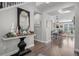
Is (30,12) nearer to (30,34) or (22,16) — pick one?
(22,16)

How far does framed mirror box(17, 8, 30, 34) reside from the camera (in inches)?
111

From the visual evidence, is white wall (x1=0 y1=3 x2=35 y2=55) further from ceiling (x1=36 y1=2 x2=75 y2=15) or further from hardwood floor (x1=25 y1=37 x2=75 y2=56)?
ceiling (x1=36 y1=2 x2=75 y2=15)

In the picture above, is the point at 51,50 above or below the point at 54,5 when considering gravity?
below

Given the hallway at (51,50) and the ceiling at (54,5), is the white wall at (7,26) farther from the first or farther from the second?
the ceiling at (54,5)

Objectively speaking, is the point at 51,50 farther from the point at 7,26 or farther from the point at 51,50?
the point at 7,26

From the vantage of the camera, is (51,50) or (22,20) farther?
(51,50)

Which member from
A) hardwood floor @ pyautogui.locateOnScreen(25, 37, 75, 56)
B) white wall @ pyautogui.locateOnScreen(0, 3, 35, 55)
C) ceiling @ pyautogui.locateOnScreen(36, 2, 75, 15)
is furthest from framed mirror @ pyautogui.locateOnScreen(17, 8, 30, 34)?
hardwood floor @ pyautogui.locateOnScreen(25, 37, 75, 56)

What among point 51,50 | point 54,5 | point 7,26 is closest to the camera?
point 7,26

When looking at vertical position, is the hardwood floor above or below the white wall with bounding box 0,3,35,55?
below

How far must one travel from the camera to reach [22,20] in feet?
9.30

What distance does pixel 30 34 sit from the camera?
126 inches

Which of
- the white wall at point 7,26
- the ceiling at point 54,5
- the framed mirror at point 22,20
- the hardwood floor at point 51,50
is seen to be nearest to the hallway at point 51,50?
the hardwood floor at point 51,50

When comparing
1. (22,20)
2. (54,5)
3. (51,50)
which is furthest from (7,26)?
(54,5)

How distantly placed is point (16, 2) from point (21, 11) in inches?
19.3
